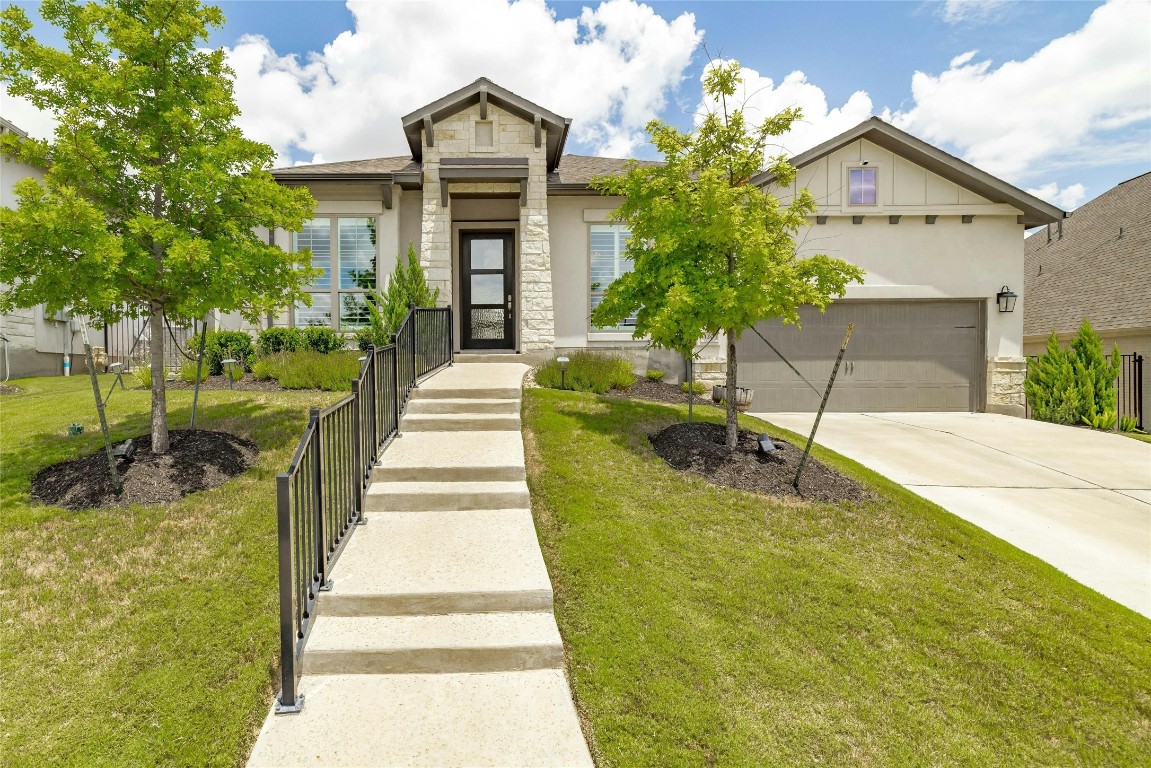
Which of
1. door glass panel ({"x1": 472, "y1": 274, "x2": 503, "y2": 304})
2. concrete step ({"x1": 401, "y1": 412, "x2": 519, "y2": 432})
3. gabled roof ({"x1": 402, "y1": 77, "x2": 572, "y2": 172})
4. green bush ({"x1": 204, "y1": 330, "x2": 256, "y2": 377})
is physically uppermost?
gabled roof ({"x1": 402, "y1": 77, "x2": 572, "y2": 172})

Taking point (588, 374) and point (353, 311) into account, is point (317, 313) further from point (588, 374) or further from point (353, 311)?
point (588, 374)

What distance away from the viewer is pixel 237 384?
9.27 m

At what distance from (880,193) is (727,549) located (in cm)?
1078

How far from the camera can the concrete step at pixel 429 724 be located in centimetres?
250

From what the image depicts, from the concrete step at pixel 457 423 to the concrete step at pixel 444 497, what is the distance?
1.40 meters

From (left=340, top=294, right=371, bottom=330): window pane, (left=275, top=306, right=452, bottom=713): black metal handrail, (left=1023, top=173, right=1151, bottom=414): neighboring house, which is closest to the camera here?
(left=275, top=306, right=452, bottom=713): black metal handrail

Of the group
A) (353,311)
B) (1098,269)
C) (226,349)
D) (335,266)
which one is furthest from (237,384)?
(1098,269)

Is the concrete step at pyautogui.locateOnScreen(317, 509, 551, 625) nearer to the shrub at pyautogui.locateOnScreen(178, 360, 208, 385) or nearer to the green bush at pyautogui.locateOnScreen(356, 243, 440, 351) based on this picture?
the green bush at pyautogui.locateOnScreen(356, 243, 440, 351)

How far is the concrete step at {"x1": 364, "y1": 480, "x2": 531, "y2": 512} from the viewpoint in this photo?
4.72 m

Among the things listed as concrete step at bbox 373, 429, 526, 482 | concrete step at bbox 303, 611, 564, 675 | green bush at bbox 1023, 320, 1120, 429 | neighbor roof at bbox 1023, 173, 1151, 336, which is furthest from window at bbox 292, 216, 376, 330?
neighbor roof at bbox 1023, 173, 1151, 336

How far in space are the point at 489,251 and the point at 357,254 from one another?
2.83m

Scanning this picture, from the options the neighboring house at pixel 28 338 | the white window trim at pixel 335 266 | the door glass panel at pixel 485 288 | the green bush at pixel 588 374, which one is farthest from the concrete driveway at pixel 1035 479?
the neighboring house at pixel 28 338

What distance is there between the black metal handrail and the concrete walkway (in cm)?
12

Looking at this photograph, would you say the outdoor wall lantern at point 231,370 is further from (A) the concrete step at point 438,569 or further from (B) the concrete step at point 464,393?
(A) the concrete step at point 438,569
